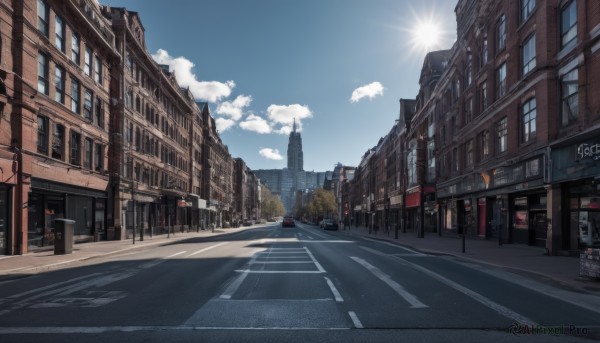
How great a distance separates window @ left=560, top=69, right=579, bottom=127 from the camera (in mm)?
20625

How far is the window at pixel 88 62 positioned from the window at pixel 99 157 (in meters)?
5.30

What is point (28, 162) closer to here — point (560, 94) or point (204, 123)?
point (560, 94)

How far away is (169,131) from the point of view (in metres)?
55.2

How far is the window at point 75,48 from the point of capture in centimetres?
2928

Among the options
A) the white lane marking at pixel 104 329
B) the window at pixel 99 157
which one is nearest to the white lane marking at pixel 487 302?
the white lane marking at pixel 104 329

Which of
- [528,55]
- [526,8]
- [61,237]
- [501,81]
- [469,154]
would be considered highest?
[526,8]

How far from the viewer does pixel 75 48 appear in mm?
29875

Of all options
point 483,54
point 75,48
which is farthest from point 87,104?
point 483,54

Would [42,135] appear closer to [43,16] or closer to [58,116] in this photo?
[58,116]

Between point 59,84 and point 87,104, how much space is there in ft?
15.0

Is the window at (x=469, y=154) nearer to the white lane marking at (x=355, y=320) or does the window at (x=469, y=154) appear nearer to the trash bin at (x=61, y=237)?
the trash bin at (x=61, y=237)

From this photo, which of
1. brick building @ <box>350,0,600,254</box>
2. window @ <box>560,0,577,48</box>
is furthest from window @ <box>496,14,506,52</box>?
window @ <box>560,0,577,48</box>

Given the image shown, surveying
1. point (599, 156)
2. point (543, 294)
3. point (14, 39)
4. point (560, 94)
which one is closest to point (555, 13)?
point (560, 94)

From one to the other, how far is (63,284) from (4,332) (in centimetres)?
533
